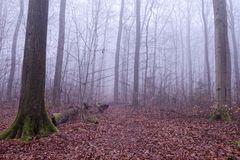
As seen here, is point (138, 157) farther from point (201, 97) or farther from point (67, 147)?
point (201, 97)

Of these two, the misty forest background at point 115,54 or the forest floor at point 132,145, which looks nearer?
the forest floor at point 132,145

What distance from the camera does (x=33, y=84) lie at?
236 inches

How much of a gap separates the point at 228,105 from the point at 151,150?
4.55 metres

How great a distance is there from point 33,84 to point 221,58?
261 inches

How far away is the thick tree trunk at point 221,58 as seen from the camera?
8164 millimetres

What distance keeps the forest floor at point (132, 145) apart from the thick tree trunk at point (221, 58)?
1.16m

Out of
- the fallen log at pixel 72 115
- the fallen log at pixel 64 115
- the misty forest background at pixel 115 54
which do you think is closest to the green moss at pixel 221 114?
the misty forest background at pixel 115 54

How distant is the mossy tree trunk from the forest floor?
46 cm

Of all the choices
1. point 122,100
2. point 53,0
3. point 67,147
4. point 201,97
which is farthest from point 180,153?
point 53,0

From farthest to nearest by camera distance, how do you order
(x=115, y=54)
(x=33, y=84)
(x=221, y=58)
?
(x=115, y=54), (x=221, y=58), (x=33, y=84)

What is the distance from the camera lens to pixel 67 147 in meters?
5.29

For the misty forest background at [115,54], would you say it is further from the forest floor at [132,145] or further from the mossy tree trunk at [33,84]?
the forest floor at [132,145]

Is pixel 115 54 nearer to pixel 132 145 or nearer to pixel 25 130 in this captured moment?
pixel 25 130

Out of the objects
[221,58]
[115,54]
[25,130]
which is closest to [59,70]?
[25,130]
